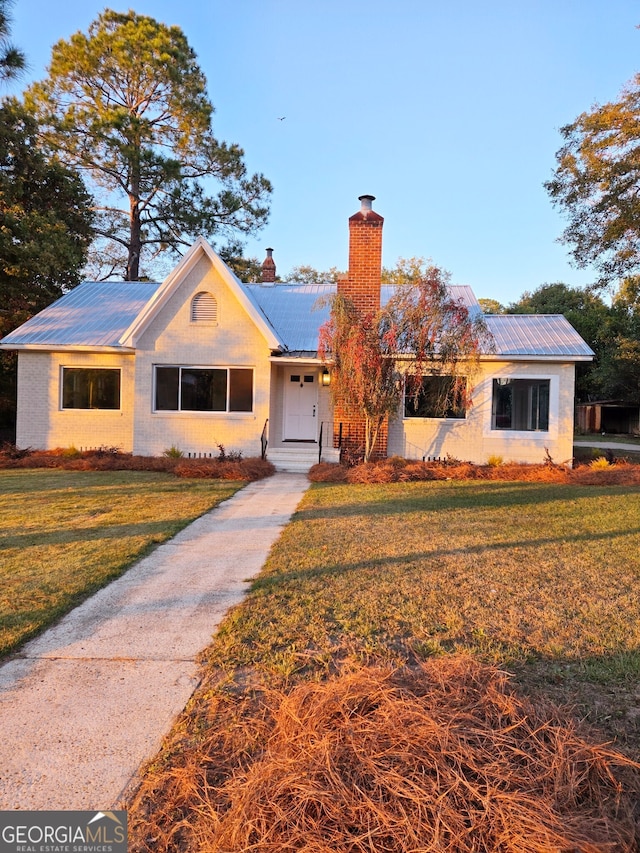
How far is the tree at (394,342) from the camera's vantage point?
37.5 ft

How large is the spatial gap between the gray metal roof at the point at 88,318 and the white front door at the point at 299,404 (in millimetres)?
4929

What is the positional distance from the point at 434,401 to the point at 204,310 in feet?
21.8

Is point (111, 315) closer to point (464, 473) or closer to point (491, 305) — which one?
→ point (464, 473)

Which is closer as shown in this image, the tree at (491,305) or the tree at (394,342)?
the tree at (394,342)

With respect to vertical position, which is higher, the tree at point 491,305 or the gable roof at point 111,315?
the tree at point 491,305

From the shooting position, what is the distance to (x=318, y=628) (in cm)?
385

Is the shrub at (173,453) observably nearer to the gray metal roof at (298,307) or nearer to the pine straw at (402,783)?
the gray metal roof at (298,307)

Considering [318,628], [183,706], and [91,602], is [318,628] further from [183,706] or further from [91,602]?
[91,602]

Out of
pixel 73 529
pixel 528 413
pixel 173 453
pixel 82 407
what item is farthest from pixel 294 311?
pixel 73 529

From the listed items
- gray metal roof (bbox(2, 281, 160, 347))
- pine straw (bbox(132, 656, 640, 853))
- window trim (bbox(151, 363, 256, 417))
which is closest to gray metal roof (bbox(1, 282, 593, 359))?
gray metal roof (bbox(2, 281, 160, 347))

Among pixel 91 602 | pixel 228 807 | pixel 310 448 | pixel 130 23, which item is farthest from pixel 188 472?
pixel 130 23

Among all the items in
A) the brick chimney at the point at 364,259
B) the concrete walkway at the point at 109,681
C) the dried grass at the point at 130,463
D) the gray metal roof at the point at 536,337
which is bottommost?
the concrete walkway at the point at 109,681

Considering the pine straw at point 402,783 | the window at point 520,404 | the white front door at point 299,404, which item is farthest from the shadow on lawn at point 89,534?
the window at point 520,404

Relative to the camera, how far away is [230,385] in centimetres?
1437
